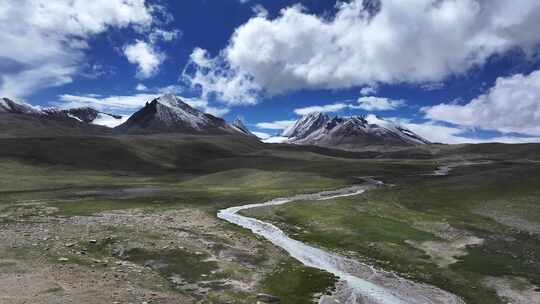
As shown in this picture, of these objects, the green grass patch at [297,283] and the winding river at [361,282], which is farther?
the winding river at [361,282]

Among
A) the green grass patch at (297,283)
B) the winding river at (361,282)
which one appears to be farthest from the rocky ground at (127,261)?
the winding river at (361,282)

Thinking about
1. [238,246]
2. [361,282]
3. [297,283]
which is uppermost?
[238,246]

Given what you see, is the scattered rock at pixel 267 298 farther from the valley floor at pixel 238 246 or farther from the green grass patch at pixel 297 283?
the green grass patch at pixel 297 283

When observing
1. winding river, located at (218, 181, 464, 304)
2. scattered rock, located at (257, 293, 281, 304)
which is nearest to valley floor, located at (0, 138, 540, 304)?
scattered rock, located at (257, 293, 281, 304)

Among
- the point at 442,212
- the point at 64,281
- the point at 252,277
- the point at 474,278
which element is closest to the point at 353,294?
the point at 252,277

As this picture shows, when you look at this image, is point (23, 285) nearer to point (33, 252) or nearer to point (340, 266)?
point (33, 252)

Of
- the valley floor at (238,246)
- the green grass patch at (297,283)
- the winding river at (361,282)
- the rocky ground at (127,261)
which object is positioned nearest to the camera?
the rocky ground at (127,261)

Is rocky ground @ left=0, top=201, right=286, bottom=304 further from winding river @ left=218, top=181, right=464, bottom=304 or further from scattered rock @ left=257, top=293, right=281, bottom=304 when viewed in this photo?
winding river @ left=218, top=181, right=464, bottom=304

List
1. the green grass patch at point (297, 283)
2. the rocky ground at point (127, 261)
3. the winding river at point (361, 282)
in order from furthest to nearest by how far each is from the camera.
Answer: the winding river at point (361, 282) → the green grass patch at point (297, 283) → the rocky ground at point (127, 261)

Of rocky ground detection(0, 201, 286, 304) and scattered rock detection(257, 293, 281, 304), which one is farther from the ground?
rocky ground detection(0, 201, 286, 304)

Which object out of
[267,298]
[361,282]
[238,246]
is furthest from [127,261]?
[361,282]

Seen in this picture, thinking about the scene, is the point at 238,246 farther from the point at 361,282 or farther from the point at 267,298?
the point at 267,298
